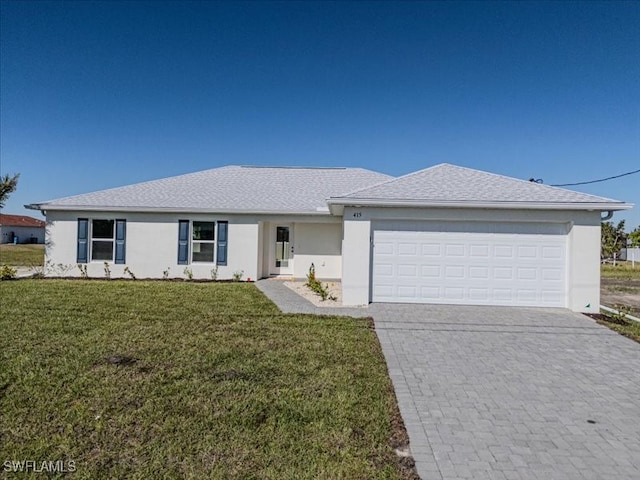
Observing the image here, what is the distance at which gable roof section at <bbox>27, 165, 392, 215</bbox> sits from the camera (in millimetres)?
13984

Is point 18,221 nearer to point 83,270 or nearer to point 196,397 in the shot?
point 83,270

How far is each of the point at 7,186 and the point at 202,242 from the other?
14.9 m

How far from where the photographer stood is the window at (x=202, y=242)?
46.8 ft

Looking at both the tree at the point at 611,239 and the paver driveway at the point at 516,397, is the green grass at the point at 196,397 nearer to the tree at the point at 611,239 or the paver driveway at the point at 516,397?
the paver driveway at the point at 516,397

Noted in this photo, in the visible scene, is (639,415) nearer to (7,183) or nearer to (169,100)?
(169,100)

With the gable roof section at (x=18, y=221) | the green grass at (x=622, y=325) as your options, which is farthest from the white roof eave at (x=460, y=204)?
the gable roof section at (x=18, y=221)

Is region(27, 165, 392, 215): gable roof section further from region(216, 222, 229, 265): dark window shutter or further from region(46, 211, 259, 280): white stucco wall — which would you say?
region(216, 222, 229, 265): dark window shutter

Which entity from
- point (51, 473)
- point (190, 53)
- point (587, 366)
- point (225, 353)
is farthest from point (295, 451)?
point (190, 53)

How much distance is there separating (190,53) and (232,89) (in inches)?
96.7

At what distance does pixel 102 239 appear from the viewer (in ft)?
47.3

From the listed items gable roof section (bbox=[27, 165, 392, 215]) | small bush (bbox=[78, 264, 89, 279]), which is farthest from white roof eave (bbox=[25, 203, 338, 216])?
small bush (bbox=[78, 264, 89, 279])

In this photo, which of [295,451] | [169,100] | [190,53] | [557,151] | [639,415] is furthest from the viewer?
[557,151]

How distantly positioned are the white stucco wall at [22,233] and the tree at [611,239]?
7170 cm

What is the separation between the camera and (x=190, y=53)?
1216cm
